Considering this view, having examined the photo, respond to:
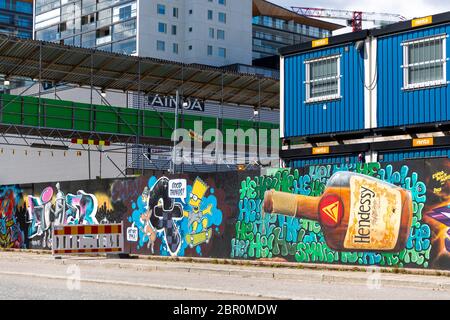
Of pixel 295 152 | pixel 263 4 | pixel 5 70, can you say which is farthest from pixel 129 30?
pixel 295 152

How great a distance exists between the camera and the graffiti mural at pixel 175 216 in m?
21.0

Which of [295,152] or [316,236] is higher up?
[295,152]

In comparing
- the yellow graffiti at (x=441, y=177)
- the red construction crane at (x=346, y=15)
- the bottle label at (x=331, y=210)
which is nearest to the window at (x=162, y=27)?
the bottle label at (x=331, y=210)

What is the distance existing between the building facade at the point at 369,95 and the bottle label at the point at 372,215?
435cm

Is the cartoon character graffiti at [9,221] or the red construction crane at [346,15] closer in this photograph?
the cartoon character graffiti at [9,221]

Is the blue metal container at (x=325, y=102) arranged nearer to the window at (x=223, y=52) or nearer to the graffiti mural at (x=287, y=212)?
the graffiti mural at (x=287, y=212)

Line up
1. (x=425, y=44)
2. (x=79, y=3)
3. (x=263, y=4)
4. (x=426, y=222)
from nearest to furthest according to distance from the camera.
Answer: (x=426, y=222)
(x=425, y=44)
(x=79, y=3)
(x=263, y=4)

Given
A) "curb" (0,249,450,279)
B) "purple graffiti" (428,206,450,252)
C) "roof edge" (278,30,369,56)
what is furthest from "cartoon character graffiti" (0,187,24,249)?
"purple graffiti" (428,206,450,252)

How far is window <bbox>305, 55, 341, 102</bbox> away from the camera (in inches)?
923

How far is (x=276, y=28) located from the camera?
4833 inches

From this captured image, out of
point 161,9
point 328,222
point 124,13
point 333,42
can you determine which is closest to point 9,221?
point 333,42

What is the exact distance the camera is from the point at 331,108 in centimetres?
2362
